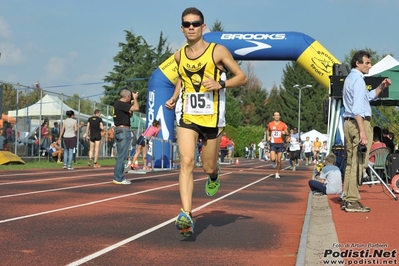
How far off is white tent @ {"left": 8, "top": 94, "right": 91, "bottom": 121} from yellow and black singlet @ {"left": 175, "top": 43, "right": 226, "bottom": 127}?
18.3 metres

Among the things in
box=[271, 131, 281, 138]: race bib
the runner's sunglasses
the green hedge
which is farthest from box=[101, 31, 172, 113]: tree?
the runner's sunglasses

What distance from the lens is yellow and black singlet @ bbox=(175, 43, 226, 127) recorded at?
7.22 meters

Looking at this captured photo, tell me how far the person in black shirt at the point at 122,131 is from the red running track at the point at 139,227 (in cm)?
140

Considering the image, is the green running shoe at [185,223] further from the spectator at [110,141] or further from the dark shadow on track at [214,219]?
the spectator at [110,141]

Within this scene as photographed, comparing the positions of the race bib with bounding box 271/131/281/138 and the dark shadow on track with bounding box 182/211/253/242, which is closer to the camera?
the dark shadow on track with bounding box 182/211/253/242

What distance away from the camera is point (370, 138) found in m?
9.87

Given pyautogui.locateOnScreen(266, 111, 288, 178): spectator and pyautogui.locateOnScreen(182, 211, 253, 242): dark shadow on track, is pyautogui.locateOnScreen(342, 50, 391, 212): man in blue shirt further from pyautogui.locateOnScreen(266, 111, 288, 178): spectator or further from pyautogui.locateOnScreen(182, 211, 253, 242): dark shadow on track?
pyautogui.locateOnScreen(266, 111, 288, 178): spectator

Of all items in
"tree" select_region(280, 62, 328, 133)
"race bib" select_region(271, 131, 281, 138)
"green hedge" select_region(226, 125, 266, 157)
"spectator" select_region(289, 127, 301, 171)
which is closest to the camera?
"race bib" select_region(271, 131, 281, 138)

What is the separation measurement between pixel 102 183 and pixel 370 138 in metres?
6.84

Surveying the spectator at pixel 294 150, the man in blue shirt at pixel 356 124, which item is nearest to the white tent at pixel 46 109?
the spectator at pixel 294 150

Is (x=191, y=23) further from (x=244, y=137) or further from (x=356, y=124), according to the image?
(x=244, y=137)

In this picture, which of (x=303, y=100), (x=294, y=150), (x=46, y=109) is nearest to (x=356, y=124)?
(x=46, y=109)

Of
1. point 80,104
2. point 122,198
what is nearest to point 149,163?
point 80,104

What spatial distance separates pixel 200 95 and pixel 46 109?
70.1ft
